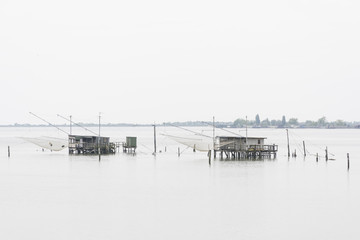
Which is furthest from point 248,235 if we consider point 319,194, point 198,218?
point 319,194

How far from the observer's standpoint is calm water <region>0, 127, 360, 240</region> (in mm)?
31172

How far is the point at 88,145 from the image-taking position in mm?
80438

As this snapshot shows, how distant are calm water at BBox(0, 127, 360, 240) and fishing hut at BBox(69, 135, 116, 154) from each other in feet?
51.8

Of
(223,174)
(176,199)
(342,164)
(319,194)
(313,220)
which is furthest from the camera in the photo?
(342,164)

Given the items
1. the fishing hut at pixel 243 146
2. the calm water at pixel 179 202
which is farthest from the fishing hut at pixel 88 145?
the fishing hut at pixel 243 146

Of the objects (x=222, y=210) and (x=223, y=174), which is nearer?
(x=222, y=210)

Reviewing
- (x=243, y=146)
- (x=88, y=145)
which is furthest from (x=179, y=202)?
(x=88, y=145)

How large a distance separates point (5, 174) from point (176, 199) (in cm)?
2383

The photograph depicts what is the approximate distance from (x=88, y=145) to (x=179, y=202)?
4275cm

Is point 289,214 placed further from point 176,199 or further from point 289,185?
point 289,185

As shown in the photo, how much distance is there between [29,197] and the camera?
41719 mm

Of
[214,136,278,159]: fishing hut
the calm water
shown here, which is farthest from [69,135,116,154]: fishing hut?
[214,136,278,159]: fishing hut

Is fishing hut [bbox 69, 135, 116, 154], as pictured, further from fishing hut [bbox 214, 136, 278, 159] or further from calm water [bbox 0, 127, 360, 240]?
fishing hut [bbox 214, 136, 278, 159]

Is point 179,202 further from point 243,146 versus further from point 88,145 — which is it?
point 88,145
